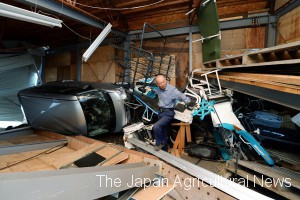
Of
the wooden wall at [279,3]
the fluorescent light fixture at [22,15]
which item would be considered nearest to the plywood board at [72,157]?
the fluorescent light fixture at [22,15]

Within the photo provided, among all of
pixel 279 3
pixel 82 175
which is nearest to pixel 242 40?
pixel 279 3

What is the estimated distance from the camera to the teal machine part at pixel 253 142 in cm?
217

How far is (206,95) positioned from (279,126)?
1.20m

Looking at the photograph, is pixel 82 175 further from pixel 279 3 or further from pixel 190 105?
pixel 279 3

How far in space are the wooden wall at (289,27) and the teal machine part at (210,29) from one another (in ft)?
4.51

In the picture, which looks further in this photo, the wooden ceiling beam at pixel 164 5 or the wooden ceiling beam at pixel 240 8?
the wooden ceiling beam at pixel 164 5

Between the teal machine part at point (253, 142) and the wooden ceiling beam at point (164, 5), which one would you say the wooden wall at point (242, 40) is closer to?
the wooden ceiling beam at point (164, 5)

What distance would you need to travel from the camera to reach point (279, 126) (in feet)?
9.00

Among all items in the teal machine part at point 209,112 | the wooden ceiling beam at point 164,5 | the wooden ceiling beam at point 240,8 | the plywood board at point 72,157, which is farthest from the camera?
the wooden ceiling beam at point 164,5

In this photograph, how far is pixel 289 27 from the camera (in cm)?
360

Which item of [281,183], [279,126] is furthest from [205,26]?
[281,183]

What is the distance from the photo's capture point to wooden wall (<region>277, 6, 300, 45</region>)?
10.9 feet

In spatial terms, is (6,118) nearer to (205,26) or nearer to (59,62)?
(59,62)

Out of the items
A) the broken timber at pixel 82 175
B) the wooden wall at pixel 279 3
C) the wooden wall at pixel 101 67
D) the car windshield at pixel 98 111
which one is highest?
the wooden wall at pixel 279 3
